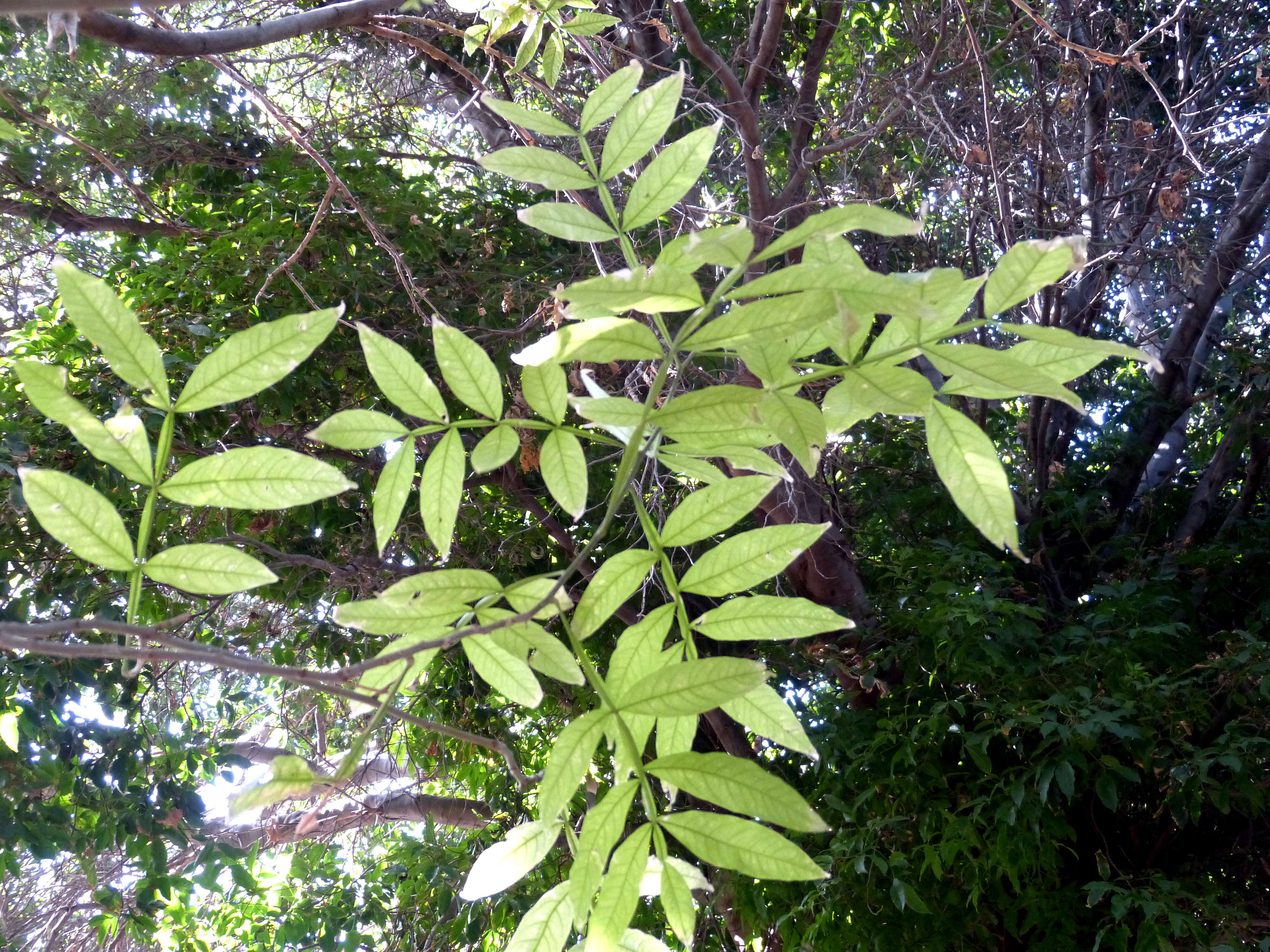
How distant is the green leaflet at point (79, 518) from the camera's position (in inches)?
17.7

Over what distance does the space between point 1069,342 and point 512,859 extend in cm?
43

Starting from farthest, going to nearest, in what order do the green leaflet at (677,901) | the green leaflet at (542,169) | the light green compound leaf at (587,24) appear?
the light green compound leaf at (587,24)
the green leaflet at (542,169)
the green leaflet at (677,901)

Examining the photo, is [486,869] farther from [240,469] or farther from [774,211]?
[774,211]

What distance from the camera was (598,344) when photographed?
0.47 metres

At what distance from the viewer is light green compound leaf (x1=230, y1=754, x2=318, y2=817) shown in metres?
0.41

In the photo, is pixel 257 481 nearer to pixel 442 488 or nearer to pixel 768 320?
pixel 442 488

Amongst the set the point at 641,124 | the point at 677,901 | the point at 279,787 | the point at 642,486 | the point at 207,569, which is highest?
the point at 642,486

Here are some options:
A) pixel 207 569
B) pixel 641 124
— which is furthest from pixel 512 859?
pixel 641 124

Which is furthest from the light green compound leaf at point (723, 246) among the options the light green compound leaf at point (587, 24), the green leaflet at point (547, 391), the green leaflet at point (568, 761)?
the light green compound leaf at point (587, 24)

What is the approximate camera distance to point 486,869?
58 centimetres

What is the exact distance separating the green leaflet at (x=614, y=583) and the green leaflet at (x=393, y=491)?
12 centimetres

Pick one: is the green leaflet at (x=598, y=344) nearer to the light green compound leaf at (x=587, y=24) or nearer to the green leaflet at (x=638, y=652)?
the green leaflet at (x=638, y=652)

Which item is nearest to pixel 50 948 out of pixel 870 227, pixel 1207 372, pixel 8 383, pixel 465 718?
pixel 465 718

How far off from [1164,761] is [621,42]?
249 cm
